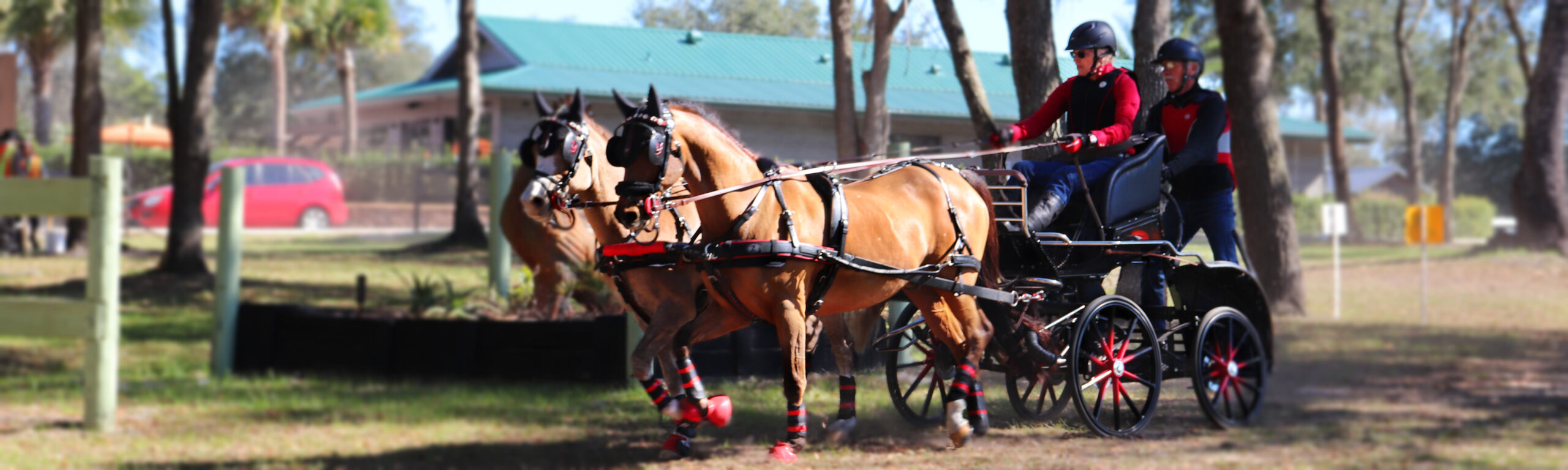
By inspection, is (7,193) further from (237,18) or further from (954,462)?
(237,18)

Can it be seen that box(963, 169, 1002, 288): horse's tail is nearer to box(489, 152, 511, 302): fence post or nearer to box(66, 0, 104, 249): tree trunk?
box(489, 152, 511, 302): fence post

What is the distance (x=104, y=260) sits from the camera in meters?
10.4

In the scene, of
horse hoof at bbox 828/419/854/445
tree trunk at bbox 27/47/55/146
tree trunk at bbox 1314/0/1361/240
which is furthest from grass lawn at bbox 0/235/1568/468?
tree trunk at bbox 27/47/55/146

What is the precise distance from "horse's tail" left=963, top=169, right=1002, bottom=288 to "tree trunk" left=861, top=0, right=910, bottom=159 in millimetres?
1284

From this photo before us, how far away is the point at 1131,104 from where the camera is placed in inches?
172

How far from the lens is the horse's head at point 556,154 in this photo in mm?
3549

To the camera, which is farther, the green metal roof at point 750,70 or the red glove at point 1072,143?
the green metal roof at point 750,70

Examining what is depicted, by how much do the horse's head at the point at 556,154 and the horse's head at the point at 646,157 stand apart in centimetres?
13

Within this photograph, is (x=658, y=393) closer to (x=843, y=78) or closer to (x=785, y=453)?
(x=785, y=453)

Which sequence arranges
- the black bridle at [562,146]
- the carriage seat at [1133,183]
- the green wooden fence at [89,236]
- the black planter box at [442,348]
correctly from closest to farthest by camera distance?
the black bridle at [562,146], the carriage seat at [1133,183], the black planter box at [442,348], the green wooden fence at [89,236]

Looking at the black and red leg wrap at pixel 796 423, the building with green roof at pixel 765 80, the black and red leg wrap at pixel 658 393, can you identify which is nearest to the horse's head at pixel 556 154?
the building with green roof at pixel 765 80

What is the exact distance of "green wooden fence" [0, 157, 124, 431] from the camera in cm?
1031

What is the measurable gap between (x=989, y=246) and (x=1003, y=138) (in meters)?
0.51

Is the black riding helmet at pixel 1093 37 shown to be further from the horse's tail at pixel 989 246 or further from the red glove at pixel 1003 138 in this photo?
the horse's tail at pixel 989 246
